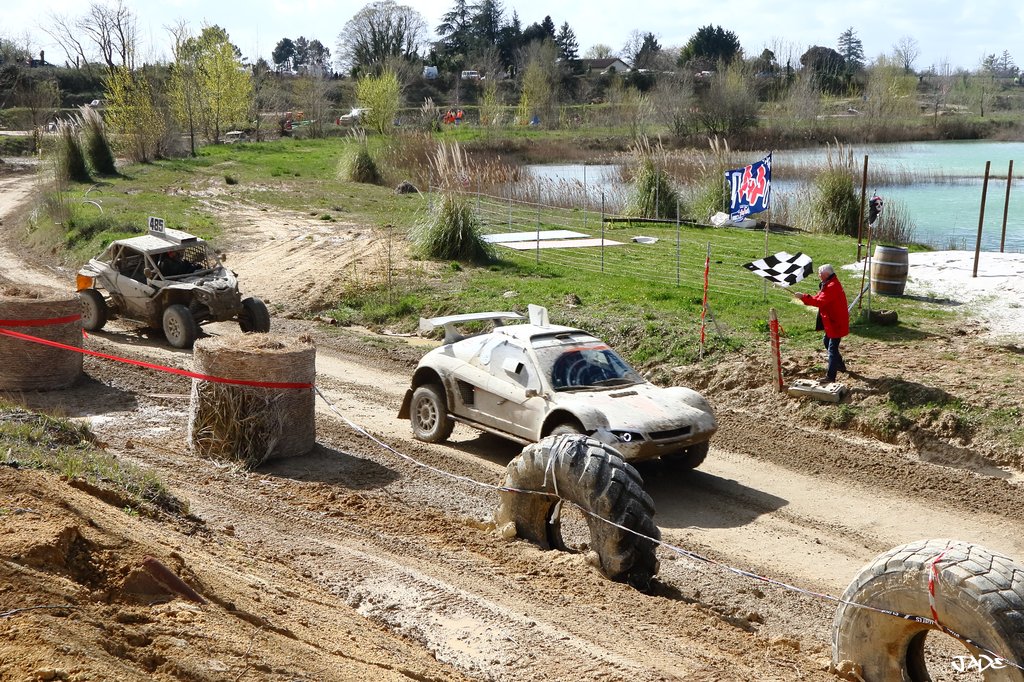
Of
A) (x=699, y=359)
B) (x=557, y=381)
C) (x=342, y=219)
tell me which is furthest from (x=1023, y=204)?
(x=557, y=381)

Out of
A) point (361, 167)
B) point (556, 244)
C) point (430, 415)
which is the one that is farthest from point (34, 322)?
point (361, 167)

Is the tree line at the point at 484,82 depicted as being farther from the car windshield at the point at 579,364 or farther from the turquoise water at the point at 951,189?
the car windshield at the point at 579,364

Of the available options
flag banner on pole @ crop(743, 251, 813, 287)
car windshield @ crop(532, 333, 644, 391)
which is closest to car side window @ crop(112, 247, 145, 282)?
car windshield @ crop(532, 333, 644, 391)

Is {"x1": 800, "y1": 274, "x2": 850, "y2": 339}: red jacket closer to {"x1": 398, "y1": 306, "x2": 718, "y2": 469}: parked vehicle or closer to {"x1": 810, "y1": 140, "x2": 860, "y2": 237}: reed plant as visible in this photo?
{"x1": 398, "y1": 306, "x2": 718, "y2": 469}: parked vehicle

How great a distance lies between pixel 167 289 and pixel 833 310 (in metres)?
10.5

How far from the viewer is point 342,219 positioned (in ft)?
93.5

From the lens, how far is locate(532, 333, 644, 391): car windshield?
11.4 meters

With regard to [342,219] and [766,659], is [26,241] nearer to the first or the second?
[342,219]

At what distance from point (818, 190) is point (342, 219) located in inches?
505

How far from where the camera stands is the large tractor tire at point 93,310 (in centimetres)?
1775

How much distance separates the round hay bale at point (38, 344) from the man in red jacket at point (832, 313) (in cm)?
982

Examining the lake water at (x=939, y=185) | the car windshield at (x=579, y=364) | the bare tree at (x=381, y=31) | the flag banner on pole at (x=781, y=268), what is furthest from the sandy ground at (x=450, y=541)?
the bare tree at (x=381, y=31)

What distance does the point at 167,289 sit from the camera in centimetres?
1703

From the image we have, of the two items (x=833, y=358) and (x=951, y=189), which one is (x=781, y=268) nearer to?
(x=833, y=358)
